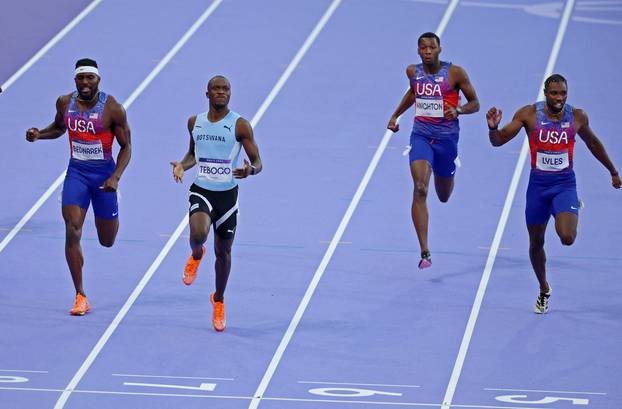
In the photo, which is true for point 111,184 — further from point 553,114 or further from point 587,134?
point 587,134

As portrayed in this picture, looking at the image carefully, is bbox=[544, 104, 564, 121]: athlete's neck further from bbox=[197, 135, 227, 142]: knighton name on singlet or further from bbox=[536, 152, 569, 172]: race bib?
bbox=[197, 135, 227, 142]: knighton name on singlet

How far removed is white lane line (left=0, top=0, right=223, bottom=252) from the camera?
514 inches

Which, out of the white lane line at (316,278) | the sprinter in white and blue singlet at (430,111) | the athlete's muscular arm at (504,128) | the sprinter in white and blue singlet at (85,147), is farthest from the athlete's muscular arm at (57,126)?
the athlete's muscular arm at (504,128)

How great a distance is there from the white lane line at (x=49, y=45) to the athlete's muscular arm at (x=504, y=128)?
7.75 metres

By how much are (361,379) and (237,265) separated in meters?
2.65

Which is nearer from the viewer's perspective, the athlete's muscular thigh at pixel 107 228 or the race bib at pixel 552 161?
the race bib at pixel 552 161

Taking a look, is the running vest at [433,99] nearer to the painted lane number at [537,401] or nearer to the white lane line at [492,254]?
the white lane line at [492,254]

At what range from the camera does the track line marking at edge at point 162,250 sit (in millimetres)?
9961

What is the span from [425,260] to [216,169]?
2.13 metres

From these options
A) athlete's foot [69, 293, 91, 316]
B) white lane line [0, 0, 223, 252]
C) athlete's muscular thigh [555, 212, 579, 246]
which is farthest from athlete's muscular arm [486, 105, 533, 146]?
white lane line [0, 0, 223, 252]

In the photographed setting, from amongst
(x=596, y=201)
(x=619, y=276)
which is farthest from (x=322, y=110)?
(x=619, y=276)

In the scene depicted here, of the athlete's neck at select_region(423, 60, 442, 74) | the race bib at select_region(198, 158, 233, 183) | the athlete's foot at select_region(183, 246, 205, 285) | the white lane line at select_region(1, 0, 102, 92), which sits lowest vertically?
the athlete's foot at select_region(183, 246, 205, 285)

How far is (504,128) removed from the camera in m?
10.8

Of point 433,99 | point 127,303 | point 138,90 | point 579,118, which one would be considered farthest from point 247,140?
point 138,90
